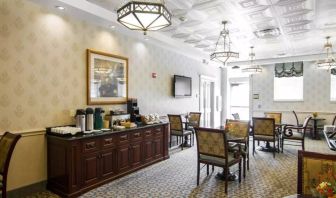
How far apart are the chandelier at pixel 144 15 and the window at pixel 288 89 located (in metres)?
8.19

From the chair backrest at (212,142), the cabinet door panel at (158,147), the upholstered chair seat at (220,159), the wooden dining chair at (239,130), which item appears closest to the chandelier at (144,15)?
the chair backrest at (212,142)

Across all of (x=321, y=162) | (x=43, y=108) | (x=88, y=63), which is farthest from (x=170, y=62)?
(x=321, y=162)

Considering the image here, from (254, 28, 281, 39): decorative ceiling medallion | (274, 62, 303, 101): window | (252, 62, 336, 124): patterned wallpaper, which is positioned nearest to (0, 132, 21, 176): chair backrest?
(254, 28, 281, 39): decorative ceiling medallion

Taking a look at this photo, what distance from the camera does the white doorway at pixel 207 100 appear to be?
8.37 m

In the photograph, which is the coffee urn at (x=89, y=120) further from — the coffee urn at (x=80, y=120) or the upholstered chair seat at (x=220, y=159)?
the upholstered chair seat at (x=220, y=159)

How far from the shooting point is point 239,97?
36.3ft

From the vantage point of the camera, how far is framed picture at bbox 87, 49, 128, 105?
4125 mm

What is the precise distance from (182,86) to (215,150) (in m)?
3.61

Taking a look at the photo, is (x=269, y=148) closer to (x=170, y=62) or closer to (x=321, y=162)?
(x=170, y=62)

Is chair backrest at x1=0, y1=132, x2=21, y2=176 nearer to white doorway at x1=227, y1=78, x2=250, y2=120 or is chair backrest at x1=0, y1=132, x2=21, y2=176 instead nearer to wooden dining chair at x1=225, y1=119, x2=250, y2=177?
wooden dining chair at x1=225, y1=119, x2=250, y2=177

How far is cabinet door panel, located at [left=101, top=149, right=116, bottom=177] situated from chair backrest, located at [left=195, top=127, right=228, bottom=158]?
1.51 metres

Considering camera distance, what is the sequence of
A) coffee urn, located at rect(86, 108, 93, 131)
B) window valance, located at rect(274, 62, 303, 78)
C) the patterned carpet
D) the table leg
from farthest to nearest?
window valance, located at rect(274, 62, 303, 78)
the table leg
coffee urn, located at rect(86, 108, 93, 131)
the patterned carpet

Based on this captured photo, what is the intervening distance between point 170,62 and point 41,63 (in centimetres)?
373

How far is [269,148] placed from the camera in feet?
19.6
